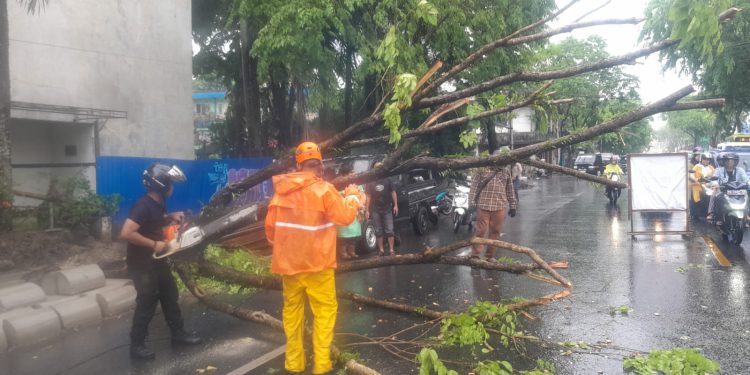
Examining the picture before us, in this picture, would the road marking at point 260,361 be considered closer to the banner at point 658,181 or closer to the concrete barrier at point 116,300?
the concrete barrier at point 116,300

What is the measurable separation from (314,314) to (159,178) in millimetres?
1985

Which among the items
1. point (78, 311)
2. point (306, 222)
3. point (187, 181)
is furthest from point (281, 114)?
point (306, 222)

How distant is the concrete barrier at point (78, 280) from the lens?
689 centimetres

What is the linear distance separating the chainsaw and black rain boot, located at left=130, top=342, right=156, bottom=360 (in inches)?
32.4

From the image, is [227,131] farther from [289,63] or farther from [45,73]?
[45,73]

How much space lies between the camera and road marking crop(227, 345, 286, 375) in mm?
4766

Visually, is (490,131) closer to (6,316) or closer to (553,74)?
(553,74)

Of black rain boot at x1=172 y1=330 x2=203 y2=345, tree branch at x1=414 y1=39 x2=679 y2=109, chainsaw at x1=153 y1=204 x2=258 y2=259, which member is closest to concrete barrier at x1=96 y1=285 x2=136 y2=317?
chainsaw at x1=153 y1=204 x2=258 y2=259

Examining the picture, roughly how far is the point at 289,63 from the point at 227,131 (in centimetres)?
880

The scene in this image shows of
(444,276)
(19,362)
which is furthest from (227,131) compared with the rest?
(19,362)

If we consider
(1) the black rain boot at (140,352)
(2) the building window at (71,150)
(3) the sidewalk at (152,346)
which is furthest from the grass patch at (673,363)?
(2) the building window at (71,150)

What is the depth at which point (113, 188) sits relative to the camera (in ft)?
39.3

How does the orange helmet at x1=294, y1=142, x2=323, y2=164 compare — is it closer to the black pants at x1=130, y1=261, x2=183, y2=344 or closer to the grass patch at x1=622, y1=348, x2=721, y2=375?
the black pants at x1=130, y1=261, x2=183, y2=344

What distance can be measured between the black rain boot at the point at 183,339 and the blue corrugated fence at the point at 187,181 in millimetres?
4339
